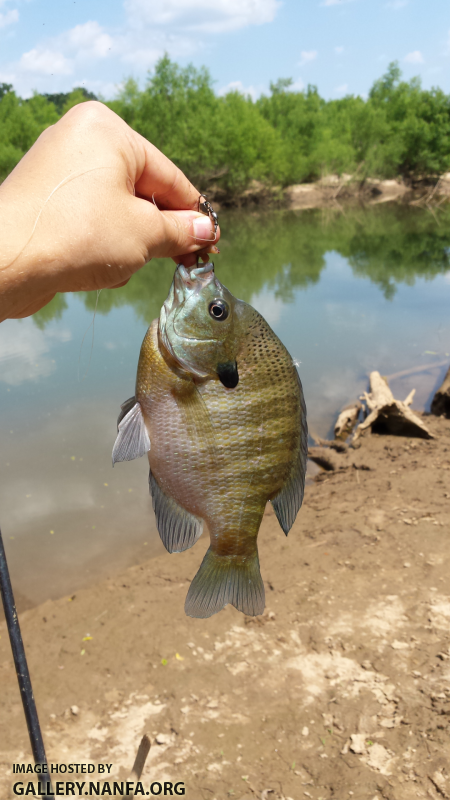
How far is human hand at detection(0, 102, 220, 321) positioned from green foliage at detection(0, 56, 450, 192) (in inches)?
1584

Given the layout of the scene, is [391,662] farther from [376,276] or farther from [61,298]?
[376,276]

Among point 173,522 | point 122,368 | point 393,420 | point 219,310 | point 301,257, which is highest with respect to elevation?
point 219,310

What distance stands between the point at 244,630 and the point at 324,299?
1636 cm

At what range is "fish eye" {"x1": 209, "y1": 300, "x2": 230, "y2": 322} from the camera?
1.66 meters

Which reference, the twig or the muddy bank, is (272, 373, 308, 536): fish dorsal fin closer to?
the twig

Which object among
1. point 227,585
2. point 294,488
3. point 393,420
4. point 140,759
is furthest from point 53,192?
point 393,420

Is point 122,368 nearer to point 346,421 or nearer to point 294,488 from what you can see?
point 346,421

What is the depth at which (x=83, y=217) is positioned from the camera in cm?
164

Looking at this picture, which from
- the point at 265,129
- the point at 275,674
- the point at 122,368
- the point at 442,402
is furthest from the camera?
the point at 265,129

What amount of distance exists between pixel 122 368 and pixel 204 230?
36.5 ft

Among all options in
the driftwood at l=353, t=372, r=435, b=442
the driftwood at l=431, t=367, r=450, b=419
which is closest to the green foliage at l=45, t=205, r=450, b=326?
the driftwood at l=353, t=372, r=435, b=442

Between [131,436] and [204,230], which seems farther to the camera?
[204,230]

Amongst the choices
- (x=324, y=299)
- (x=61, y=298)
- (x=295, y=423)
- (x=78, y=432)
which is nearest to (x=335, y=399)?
(x=78, y=432)

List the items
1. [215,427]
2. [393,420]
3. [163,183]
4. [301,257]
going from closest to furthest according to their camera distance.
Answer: [215,427]
[163,183]
[393,420]
[301,257]
